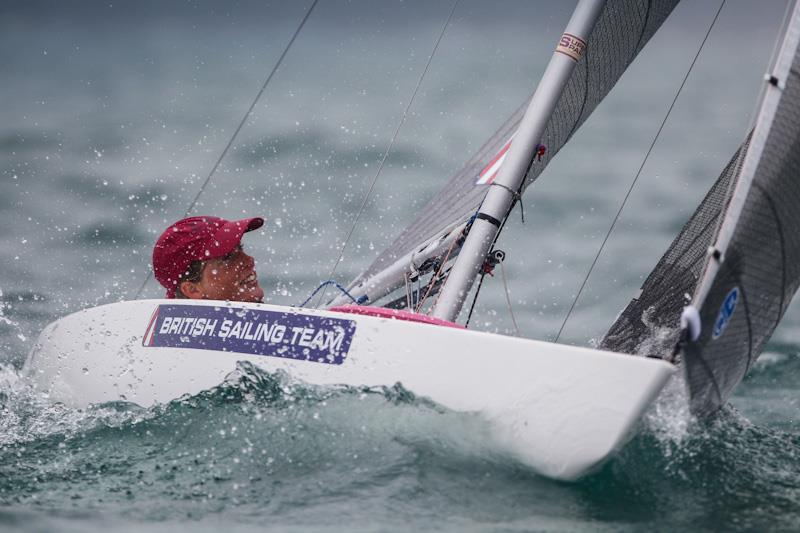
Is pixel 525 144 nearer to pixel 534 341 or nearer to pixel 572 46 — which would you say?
pixel 572 46

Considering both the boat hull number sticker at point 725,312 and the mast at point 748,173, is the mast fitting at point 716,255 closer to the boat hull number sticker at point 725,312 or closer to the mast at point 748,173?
the mast at point 748,173

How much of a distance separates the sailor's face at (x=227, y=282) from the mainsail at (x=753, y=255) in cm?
180

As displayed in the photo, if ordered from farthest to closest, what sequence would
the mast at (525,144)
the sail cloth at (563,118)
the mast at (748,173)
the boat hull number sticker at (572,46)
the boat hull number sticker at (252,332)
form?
the sail cloth at (563,118), the boat hull number sticker at (572,46), the mast at (525,144), the boat hull number sticker at (252,332), the mast at (748,173)

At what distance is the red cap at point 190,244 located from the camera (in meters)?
3.43

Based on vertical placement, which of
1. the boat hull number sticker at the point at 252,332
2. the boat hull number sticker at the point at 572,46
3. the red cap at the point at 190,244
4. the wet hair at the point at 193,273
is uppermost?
the boat hull number sticker at the point at 572,46

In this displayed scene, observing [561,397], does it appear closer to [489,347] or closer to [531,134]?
[489,347]

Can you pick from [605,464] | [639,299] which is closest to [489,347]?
[605,464]

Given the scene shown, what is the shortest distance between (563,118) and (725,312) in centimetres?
199

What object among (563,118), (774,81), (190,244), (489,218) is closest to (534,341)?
(774,81)

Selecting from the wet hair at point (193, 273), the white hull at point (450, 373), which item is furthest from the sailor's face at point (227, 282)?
the white hull at point (450, 373)

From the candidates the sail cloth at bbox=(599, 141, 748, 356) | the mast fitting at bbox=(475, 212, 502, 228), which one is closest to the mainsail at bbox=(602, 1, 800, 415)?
the sail cloth at bbox=(599, 141, 748, 356)

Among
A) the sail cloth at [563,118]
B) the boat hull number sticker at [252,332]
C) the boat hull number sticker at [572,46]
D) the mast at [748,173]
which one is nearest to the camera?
the mast at [748,173]

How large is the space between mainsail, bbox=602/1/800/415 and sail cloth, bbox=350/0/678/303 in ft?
4.82

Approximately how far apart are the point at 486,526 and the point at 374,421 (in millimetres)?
554
